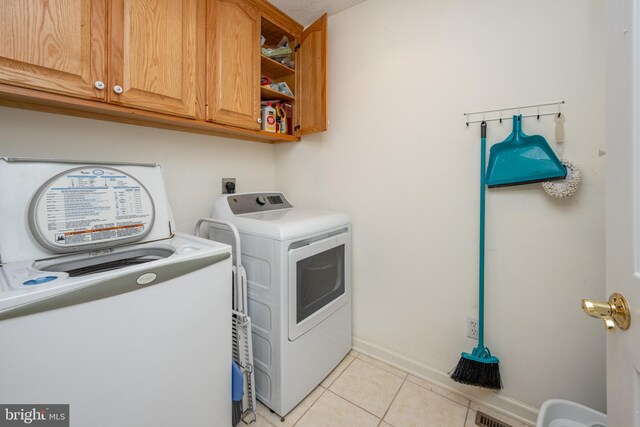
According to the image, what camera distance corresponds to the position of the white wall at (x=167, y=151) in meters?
1.14

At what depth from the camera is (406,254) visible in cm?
169

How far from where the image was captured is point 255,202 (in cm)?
181

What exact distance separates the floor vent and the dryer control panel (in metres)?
1.72

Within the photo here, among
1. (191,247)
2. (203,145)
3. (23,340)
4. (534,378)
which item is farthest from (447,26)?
(23,340)

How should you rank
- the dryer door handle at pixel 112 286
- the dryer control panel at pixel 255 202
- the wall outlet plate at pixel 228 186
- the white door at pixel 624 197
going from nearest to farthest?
the white door at pixel 624 197, the dryer door handle at pixel 112 286, the dryer control panel at pixel 255 202, the wall outlet plate at pixel 228 186

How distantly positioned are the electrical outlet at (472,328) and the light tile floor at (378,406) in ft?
1.25

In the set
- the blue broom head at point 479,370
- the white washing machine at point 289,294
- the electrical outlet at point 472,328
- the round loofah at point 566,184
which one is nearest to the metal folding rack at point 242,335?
the white washing machine at point 289,294

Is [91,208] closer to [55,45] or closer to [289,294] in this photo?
[55,45]

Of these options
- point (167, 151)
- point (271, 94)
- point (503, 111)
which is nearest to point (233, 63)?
point (271, 94)

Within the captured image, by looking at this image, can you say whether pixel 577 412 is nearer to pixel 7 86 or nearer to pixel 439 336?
pixel 439 336

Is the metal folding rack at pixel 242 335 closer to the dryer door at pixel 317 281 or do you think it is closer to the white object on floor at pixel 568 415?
the dryer door at pixel 317 281

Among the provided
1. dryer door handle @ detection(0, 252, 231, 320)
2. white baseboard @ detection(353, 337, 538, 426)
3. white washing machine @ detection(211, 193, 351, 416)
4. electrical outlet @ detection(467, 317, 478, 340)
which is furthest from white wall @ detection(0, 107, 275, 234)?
electrical outlet @ detection(467, 317, 478, 340)

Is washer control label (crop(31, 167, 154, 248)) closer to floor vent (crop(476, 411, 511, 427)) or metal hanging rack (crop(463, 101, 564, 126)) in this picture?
metal hanging rack (crop(463, 101, 564, 126))

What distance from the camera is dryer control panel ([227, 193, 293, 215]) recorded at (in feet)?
5.45
